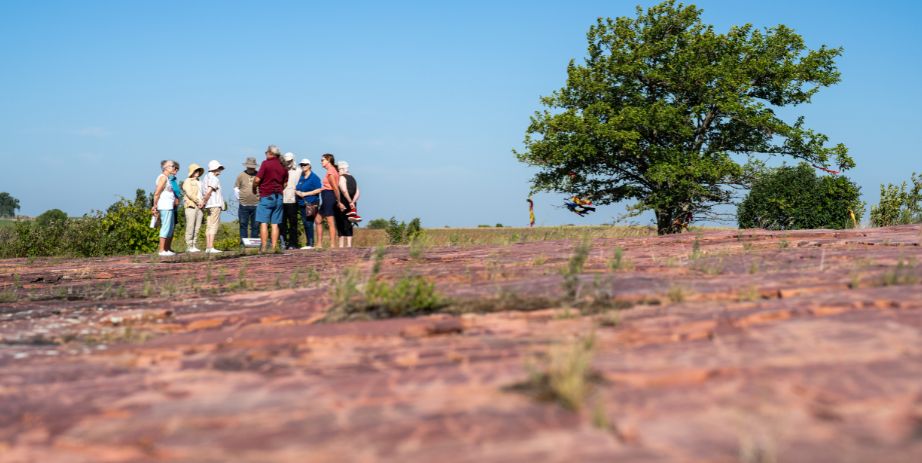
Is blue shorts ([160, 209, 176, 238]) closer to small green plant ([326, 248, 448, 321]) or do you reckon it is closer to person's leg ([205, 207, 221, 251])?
person's leg ([205, 207, 221, 251])

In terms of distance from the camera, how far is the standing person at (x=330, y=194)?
15.2 meters

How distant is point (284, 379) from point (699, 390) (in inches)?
64.9

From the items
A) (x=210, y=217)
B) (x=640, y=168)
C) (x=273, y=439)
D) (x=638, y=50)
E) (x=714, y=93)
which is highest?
(x=638, y=50)

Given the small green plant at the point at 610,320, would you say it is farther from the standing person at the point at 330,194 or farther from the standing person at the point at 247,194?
the standing person at the point at 247,194

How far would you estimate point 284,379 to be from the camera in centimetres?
338

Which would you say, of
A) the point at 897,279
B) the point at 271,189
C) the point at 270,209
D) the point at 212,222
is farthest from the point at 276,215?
the point at 897,279

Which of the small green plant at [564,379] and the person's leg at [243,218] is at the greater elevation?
the person's leg at [243,218]

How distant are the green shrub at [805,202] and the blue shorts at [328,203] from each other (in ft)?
49.4

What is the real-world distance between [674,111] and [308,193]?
14.7 m

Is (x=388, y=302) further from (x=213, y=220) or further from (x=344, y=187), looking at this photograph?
(x=213, y=220)

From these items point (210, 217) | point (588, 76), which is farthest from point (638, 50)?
point (210, 217)

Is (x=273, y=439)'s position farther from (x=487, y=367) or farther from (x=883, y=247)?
(x=883, y=247)

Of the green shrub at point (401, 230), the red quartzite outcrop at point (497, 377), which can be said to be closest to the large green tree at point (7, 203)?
the green shrub at point (401, 230)

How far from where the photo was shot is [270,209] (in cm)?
1519
